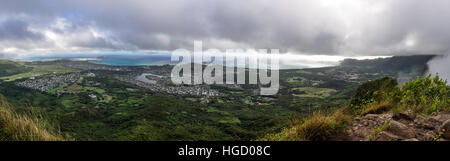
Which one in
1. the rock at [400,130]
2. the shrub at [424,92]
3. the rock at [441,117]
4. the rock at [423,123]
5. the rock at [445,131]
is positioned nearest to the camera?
the rock at [445,131]

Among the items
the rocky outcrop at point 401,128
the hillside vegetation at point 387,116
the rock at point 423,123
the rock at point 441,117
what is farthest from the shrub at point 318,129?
the rock at point 441,117

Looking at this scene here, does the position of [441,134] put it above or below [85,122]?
above

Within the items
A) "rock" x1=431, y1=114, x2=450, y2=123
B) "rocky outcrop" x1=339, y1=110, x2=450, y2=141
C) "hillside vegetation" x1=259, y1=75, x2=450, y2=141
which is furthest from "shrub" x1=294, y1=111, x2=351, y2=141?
"rock" x1=431, y1=114, x2=450, y2=123

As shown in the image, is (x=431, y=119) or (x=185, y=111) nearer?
(x=431, y=119)

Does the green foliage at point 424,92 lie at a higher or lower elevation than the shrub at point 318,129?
higher

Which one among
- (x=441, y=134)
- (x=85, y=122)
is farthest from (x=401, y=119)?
(x=85, y=122)

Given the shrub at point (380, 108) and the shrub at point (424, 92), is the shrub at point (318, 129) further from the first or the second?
the shrub at point (424, 92)

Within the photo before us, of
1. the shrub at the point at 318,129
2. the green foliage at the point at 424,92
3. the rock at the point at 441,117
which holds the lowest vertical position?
the shrub at the point at 318,129
